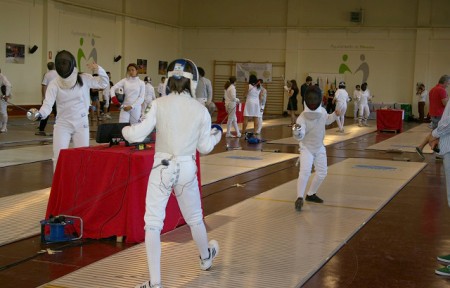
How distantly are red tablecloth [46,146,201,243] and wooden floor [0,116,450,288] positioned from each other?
16 centimetres

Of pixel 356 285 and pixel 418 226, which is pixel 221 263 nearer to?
pixel 356 285

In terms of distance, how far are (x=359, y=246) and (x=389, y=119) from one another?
1362cm

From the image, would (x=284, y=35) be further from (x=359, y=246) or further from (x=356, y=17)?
(x=359, y=246)

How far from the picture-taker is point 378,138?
16.2 metres

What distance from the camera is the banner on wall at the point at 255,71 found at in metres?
26.6

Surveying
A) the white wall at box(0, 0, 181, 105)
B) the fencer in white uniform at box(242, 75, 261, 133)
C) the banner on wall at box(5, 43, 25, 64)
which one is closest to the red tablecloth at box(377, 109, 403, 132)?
the fencer in white uniform at box(242, 75, 261, 133)

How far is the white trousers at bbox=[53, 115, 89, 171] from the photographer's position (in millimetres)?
6406

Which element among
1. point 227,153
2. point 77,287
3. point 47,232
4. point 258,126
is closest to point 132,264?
point 77,287

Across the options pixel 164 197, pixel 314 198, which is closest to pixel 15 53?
pixel 314 198

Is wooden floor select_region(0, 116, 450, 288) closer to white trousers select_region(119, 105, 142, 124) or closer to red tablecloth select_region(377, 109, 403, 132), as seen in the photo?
white trousers select_region(119, 105, 142, 124)

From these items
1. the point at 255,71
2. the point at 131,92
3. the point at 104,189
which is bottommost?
the point at 104,189

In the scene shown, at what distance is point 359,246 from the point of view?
5.27 meters

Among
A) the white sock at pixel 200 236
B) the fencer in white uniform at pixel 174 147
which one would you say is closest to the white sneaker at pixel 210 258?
the white sock at pixel 200 236

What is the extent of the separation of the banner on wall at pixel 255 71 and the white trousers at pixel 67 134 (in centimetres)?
2033
